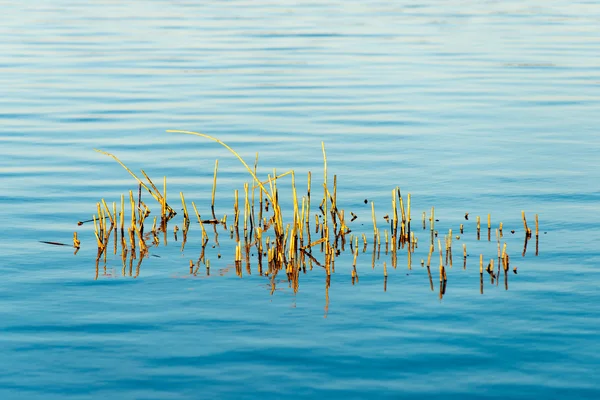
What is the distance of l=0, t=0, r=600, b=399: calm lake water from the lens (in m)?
9.56

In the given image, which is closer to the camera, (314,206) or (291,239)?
(291,239)

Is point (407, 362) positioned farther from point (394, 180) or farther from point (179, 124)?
point (179, 124)

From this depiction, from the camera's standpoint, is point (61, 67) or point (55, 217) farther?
point (61, 67)

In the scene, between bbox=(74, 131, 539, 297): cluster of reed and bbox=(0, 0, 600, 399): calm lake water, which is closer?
bbox=(0, 0, 600, 399): calm lake water

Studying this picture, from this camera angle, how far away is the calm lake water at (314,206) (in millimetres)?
9562

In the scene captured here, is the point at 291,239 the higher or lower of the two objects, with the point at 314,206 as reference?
lower

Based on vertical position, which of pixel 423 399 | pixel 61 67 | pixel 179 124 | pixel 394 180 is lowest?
pixel 423 399

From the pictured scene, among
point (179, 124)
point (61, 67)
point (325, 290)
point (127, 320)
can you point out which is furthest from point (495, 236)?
point (61, 67)

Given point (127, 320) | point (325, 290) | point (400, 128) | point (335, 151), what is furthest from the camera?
point (400, 128)

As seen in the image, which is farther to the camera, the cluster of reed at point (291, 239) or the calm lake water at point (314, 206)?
the cluster of reed at point (291, 239)

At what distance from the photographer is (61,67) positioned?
33.8m

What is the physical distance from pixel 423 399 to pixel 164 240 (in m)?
5.80

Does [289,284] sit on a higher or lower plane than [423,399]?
higher

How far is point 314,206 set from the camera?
15836 mm
